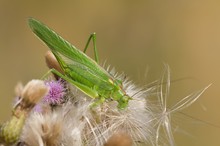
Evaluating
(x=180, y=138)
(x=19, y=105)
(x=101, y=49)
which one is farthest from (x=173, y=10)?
(x=19, y=105)

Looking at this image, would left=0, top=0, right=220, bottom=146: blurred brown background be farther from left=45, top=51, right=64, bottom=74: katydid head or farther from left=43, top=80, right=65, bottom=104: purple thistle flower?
left=43, top=80, right=65, bottom=104: purple thistle flower

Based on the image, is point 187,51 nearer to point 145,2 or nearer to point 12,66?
point 145,2

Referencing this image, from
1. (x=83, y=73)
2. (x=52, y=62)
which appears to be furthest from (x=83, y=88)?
(x=52, y=62)

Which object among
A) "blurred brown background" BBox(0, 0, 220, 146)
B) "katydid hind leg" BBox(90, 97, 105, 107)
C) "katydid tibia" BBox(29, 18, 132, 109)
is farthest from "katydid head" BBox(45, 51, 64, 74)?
"blurred brown background" BBox(0, 0, 220, 146)

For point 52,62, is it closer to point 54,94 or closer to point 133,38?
point 54,94

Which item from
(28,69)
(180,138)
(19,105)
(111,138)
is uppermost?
(28,69)

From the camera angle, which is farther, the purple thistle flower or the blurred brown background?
the blurred brown background
